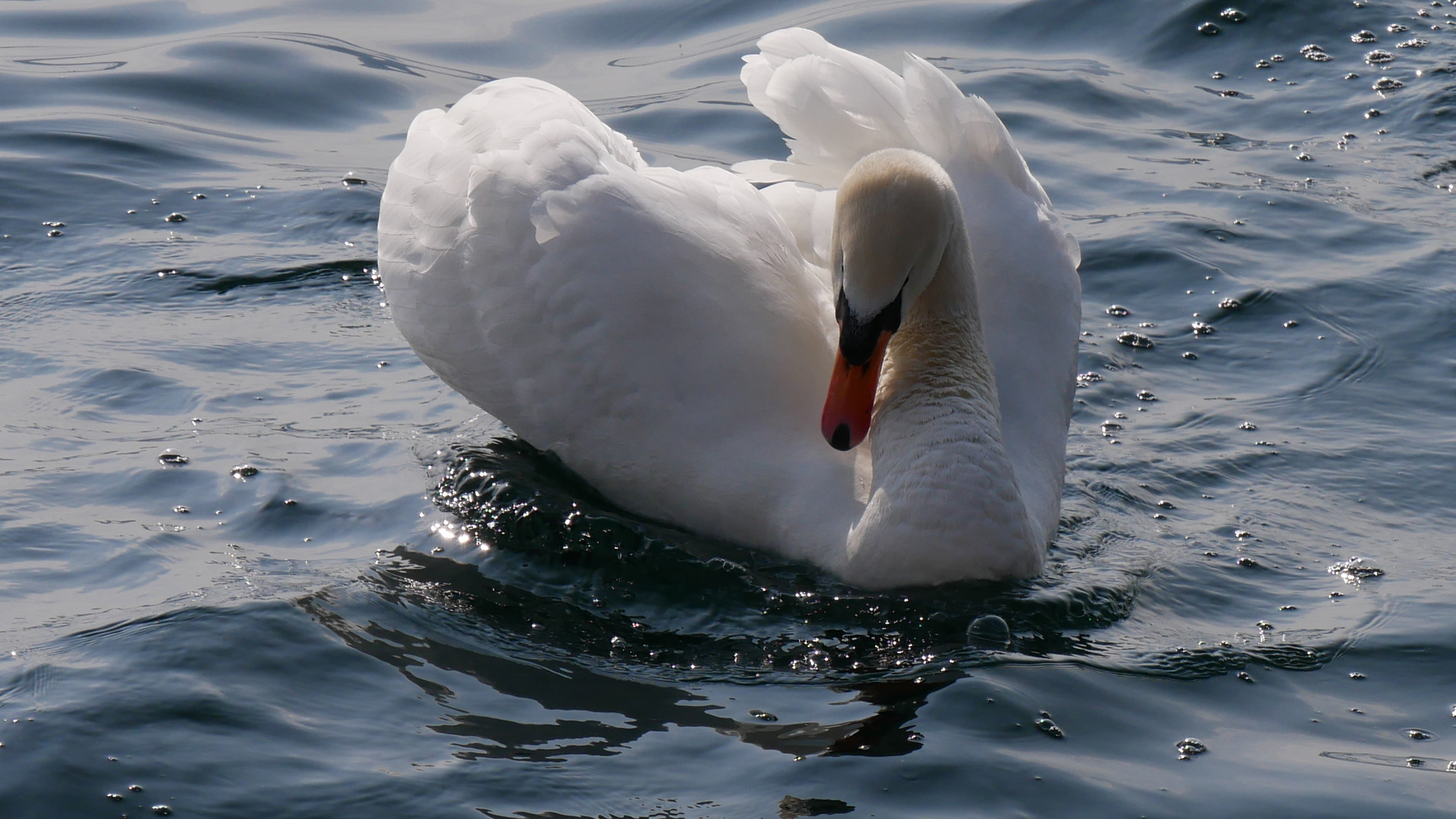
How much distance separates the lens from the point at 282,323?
7.91 m

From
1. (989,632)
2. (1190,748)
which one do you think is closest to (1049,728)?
(1190,748)

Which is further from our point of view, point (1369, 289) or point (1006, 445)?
point (1369, 289)

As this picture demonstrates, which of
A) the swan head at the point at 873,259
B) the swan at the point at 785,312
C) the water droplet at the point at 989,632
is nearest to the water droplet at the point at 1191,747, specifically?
the water droplet at the point at 989,632

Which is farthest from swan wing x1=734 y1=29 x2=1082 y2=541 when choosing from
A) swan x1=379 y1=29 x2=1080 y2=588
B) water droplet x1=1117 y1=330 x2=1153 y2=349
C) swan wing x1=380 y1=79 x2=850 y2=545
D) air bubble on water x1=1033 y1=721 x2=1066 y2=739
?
air bubble on water x1=1033 y1=721 x2=1066 y2=739

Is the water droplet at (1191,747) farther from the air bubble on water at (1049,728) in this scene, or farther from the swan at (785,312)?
the swan at (785,312)

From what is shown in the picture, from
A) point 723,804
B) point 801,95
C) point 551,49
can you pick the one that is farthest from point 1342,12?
point 723,804

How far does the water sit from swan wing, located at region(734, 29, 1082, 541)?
0.63m

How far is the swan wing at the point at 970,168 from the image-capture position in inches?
243

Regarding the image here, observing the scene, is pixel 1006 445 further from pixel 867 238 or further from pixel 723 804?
pixel 723 804

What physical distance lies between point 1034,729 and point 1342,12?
8.83 meters

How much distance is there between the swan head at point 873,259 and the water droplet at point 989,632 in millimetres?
688

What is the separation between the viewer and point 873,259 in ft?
16.8

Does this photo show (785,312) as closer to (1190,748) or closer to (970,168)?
(970,168)

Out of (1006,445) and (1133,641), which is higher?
(1006,445)
